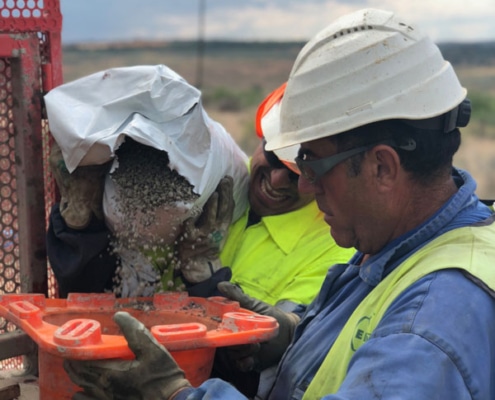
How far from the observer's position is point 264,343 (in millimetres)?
2713

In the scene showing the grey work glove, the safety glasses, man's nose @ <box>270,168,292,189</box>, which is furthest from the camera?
man's nose @ <box>270,168,292,189</box>

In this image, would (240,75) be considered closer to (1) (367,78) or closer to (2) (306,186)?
(2) (306,186)

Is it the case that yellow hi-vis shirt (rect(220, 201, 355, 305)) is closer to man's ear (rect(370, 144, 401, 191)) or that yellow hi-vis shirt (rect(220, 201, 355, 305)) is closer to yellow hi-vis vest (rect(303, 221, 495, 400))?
yellow hi-vis vest (rect(303, 221, 495, 400))

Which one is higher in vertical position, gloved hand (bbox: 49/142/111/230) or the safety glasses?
the safety glasses

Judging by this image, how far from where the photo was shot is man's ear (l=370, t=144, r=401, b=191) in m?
1.98

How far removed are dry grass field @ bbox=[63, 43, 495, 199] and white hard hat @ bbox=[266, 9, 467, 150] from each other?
45.4 feet

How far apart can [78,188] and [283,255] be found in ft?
2.50

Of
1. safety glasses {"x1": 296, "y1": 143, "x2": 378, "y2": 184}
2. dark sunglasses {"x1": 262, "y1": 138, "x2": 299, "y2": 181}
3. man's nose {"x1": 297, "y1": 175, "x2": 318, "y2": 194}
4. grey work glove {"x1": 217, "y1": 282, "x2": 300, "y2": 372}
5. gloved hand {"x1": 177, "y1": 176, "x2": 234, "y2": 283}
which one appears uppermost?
safety glasses {"x1": 296, "y1": 143, "x2": 378, "y2": 184}

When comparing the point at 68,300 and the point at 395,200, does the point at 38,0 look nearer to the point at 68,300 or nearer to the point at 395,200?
the point at 68,300

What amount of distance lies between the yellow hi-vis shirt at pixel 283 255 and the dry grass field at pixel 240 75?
12.9 meters

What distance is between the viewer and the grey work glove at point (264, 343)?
8.74 ft

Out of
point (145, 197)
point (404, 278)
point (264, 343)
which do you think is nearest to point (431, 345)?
point (404, 278)

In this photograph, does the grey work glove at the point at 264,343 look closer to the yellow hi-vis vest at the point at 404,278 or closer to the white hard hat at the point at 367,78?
the yellow hi-vis vest at the point at 404,278

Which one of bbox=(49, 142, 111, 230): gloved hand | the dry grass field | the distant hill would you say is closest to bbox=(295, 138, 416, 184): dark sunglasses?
bbox=(49, 142, 111, 230): gloved hand
